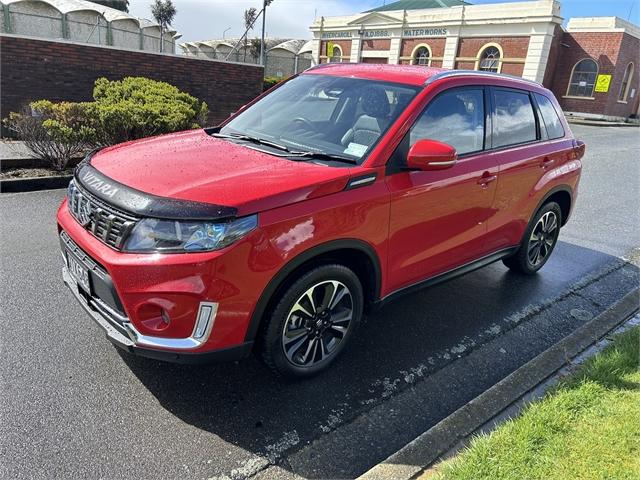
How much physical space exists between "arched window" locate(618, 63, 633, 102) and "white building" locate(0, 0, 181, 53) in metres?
35.0

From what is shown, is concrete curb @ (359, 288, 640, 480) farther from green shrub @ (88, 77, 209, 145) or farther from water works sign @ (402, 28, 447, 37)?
water works sign @ (402, 28, 447, 37)

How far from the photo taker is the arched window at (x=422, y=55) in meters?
40.6

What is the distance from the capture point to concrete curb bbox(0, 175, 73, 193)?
6.44 m

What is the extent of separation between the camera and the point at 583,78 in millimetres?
36406

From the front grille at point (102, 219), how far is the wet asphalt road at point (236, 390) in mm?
937

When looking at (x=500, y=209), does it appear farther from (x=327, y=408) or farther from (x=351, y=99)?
(x=327, y=408)

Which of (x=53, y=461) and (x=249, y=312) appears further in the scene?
(x=249, y=312)

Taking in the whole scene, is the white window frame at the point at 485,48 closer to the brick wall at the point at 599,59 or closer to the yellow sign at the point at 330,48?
the brick wall at the point at 599,59

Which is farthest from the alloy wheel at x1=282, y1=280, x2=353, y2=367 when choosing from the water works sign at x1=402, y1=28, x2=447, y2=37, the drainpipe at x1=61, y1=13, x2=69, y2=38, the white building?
the water works sign at x1=402, y1=28, x2=447, y2=37

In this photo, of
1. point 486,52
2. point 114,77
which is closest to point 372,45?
point 486,52

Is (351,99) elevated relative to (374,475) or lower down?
elevated

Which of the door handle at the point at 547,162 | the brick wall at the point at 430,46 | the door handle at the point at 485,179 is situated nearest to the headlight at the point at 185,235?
the door handle at the point at 485,179

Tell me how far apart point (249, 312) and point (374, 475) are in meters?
1.00

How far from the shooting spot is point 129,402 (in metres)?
2.73
